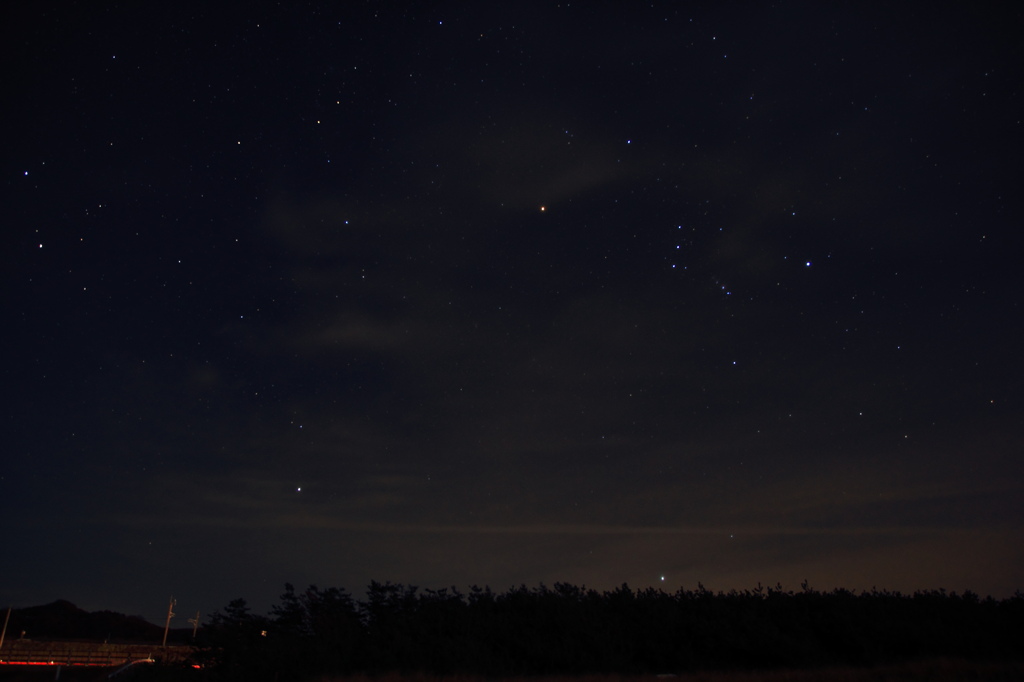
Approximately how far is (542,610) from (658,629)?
3932 millimetres

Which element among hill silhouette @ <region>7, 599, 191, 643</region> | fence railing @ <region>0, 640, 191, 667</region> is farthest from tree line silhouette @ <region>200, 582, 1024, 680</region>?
hill silhouette @ <region>7, 599, 191, 643</region>

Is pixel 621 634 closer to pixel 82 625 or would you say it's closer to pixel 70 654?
pixel 70 654

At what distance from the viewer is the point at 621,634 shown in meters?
19.7

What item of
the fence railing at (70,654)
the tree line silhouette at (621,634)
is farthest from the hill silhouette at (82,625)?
the tree line silhouette at (621,634)

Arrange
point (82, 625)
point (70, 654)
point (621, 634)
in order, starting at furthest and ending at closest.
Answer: point (82, 625), point (70, 654), point (621, 634)

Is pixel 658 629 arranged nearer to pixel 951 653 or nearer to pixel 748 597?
pixel 748 597

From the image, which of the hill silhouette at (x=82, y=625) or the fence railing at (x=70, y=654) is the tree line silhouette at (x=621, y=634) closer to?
the fence railing at (x=70, y=654)

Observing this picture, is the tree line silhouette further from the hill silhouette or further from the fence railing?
the hill silhouette

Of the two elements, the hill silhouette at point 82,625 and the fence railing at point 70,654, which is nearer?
the fence railing at point 70,654

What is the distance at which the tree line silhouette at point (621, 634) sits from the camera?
693 inches

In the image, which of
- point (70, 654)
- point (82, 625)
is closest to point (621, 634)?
point (70, 654)

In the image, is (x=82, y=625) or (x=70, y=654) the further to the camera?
(x=82, y=625)

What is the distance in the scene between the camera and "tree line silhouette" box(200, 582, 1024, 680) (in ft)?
57.7

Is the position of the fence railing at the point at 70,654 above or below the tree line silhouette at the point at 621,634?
below
